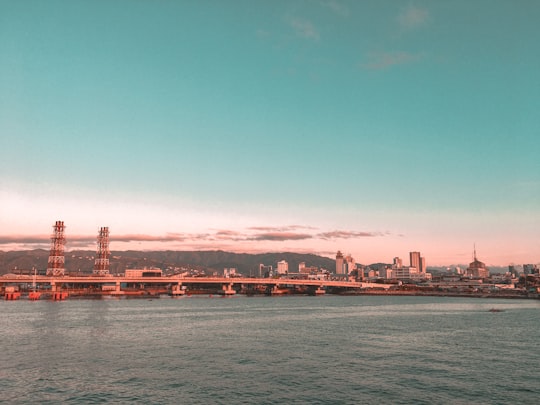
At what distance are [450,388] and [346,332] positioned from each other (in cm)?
4158

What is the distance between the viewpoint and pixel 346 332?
3273 inches

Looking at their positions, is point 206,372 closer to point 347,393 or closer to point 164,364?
point 164,364

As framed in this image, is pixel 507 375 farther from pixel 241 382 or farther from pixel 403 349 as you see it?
pixel 241 382

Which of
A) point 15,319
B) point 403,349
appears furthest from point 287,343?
point 15,319

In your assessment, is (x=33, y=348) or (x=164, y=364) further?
(x=33, y=348)

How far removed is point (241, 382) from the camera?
147ft

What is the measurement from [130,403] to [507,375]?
38.8 metres

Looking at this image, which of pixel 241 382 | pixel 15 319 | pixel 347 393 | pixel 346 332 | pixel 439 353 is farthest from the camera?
pixel 15 319

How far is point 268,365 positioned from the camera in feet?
Result: 173

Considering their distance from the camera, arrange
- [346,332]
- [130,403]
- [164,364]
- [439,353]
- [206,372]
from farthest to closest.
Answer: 1. [346,332]
2. [439,353]
3. [164,364]
4. [206,372]
5. [130,403]

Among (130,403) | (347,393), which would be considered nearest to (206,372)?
(130,403)

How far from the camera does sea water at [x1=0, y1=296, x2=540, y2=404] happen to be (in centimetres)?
4009

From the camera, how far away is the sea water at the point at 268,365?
132 feet

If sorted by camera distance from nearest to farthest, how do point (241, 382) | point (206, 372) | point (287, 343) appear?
point (241, 382), point (206, 372), point (287, 343)
